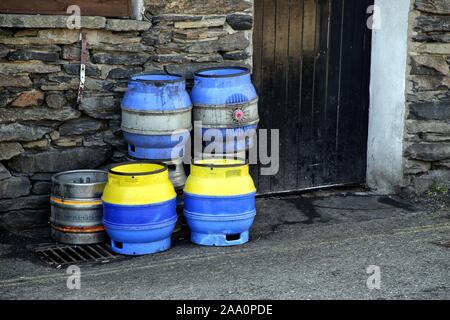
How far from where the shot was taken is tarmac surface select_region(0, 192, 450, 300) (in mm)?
5508

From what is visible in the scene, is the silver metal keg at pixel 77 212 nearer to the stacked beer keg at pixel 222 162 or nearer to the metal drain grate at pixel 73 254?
the metal drain grate at pixel 73 254

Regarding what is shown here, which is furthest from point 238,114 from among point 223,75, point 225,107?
point 223,75

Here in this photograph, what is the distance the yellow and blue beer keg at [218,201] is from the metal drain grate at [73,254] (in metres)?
0.66

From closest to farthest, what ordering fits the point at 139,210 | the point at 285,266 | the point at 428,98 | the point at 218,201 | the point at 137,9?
the point at 285,266 < the point at 139,210 < the point at 218,201 < the point at 137,9 < the point at 428,98

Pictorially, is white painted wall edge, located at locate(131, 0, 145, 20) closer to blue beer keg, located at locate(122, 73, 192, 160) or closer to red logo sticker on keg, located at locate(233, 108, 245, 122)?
blue beer keg, located at locate(122, 73, 192, 160)

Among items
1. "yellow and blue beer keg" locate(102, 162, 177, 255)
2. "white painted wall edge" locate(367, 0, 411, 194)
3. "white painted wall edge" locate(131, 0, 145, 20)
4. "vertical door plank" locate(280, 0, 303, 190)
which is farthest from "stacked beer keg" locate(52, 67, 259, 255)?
"white painted wall edge" locate(367, 0, 411, 194)

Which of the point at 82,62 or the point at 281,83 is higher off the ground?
the point at 82,62

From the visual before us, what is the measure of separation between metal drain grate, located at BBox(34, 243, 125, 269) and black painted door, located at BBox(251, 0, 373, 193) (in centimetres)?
192

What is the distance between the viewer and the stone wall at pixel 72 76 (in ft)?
21.6

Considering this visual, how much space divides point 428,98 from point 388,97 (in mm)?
367

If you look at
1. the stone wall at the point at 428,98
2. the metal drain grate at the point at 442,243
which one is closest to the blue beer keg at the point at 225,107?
the metal drain grate at the point at 442,243

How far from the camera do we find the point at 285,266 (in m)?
6.00

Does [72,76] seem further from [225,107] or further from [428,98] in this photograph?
[428,98]

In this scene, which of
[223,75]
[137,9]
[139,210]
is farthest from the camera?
[137,9]
